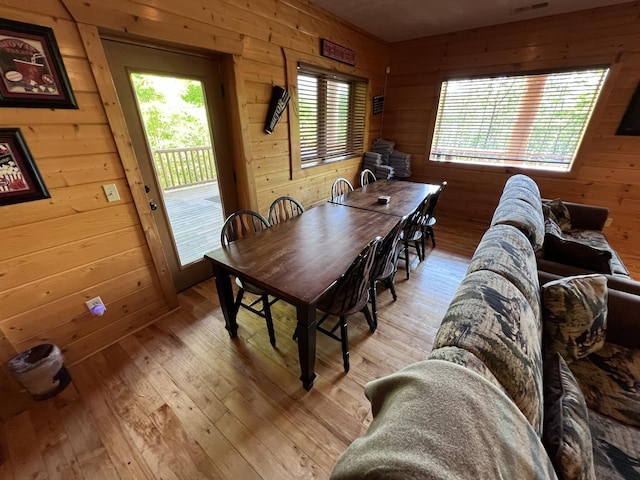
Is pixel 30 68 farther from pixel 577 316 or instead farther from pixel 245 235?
pixel 577 316

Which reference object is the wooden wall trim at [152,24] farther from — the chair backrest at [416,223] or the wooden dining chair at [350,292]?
the chair backrest at [416,223]

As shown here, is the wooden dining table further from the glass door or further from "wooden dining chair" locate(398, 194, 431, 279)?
the glass door

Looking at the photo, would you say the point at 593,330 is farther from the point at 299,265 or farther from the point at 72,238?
the point at 72,238

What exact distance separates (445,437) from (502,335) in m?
0.45

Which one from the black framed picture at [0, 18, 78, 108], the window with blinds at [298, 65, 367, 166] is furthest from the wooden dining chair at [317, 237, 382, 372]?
the window with blinds at [298, 65, 367, 166]

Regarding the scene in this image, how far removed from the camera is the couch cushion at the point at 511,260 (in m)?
1.09

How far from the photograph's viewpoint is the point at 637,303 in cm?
118

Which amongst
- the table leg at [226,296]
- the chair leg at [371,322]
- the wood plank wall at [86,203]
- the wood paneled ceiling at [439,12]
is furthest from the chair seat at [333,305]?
the wood paneled ceiling at [439,12]

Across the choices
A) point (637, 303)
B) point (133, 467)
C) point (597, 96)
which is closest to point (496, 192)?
point (597, 96)

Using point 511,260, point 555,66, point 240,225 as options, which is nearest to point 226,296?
point 240,225

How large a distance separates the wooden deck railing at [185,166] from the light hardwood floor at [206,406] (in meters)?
3.27

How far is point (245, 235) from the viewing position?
2.01 m

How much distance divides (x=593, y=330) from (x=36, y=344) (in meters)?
3.00

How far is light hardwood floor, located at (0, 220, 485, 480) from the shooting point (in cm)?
123
